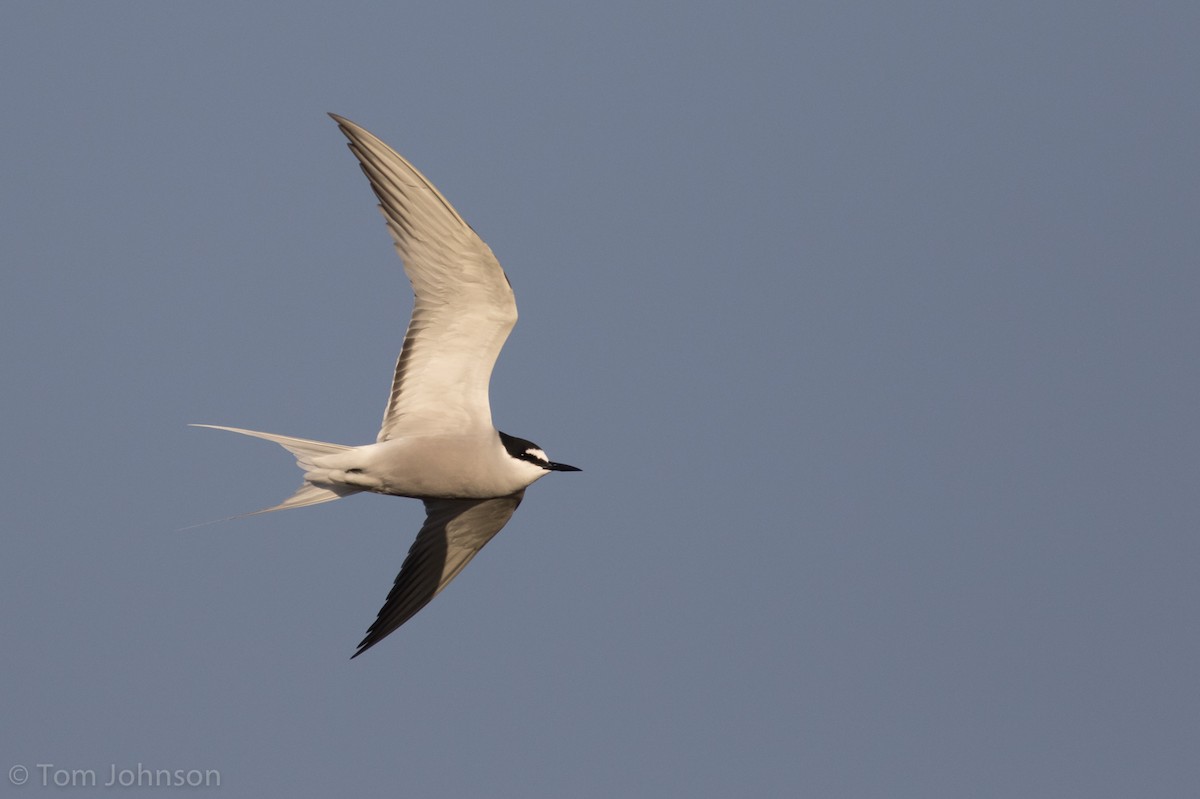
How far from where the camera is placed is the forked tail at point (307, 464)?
10.0m

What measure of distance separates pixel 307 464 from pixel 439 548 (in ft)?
7.39

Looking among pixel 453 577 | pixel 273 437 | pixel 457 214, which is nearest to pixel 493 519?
pixel 453 577

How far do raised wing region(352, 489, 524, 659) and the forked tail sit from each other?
5.24 ft

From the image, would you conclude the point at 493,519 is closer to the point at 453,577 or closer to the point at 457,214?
the point at 453,577

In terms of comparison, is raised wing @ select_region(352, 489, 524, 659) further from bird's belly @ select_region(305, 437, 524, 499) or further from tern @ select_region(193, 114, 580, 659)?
bird's belly @ select_region(305, 437, 524, 499)

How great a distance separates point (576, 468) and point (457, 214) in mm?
2662

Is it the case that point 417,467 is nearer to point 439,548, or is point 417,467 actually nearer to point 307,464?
point 307,464

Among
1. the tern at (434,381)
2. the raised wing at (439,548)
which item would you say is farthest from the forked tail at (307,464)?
the raised wing at (439,548)

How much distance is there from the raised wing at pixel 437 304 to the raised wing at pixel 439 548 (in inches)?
62.7

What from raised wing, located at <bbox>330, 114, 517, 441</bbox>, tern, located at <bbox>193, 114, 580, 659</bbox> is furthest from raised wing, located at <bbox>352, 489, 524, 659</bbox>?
raised wing, located at <bbox>330, 114, 517, 441</bbox>

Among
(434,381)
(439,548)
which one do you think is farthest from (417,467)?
(439,548)

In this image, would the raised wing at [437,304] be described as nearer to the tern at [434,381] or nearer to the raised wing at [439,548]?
the tern at [434,381]

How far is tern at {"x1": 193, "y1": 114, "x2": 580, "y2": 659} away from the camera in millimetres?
9609

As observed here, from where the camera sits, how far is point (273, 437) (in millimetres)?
10000
